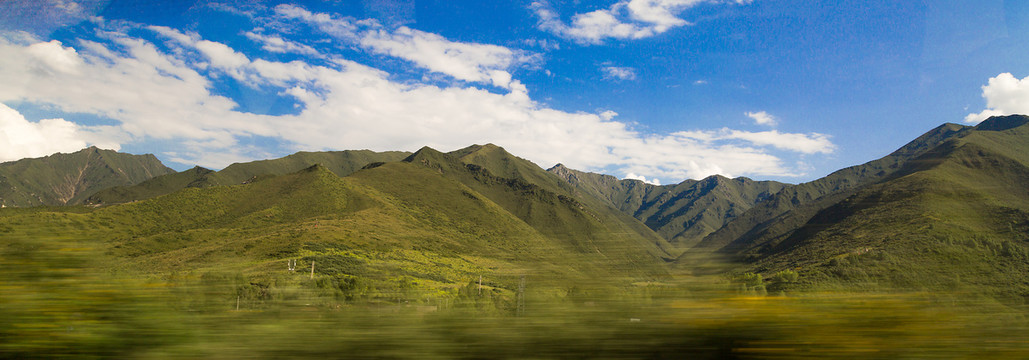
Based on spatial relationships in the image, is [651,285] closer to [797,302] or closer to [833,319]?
[797,302]

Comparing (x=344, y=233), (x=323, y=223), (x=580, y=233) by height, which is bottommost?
(x=580, y=233)

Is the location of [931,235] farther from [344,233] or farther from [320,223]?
[320,223]

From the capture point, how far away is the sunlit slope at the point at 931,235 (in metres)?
4.87

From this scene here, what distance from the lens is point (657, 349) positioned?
8.87 ft

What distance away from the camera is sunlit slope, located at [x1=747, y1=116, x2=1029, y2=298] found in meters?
4.87

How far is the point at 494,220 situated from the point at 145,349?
15119 cm

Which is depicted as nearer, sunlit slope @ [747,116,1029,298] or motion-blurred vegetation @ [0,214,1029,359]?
motion-blurred vegetation @ [0,214,1029,359]

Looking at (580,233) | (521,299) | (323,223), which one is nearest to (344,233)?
(323,223)

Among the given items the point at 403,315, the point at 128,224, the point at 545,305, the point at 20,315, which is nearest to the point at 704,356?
the point at 545,305

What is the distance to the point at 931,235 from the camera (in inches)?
1329

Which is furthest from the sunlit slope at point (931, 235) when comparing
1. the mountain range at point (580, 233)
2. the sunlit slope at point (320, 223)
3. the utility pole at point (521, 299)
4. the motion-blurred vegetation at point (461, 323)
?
the sunlit slope at point (320, 223)

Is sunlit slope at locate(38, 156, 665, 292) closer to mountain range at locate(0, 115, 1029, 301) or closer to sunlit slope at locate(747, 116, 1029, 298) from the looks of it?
mountain range at locate(0, 115, 1029, 301)

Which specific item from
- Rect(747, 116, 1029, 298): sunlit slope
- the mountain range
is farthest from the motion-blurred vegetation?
Rect(747, 116, 1029, 298): sunlit slope

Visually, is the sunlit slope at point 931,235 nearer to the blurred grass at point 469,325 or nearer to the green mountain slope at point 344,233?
the blurred grass at point 469,325
